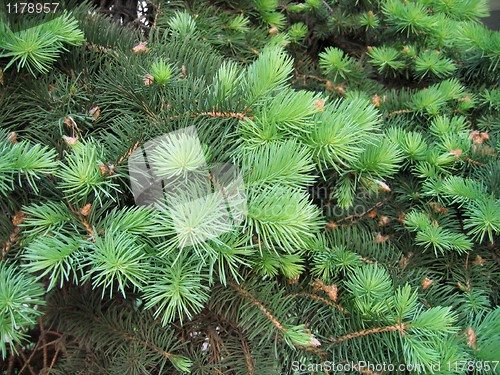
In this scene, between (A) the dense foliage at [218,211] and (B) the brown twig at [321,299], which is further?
(B) the brown twig at [321,299]

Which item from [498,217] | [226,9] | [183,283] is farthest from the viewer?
[226,9]

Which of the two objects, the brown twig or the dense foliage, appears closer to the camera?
the dense foliage

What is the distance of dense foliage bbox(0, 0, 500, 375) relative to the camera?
0.79 ft

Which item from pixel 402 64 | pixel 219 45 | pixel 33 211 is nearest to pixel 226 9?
pixel 219 45

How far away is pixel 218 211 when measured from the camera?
0.24 metres

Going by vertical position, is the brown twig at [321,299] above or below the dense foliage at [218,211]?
below

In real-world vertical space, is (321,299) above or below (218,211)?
below

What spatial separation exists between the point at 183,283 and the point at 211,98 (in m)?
0.15

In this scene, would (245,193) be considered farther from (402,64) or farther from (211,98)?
(402,64)

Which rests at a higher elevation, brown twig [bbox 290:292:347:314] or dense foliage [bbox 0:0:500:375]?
dense foliage [bbox 0:0:500:375]

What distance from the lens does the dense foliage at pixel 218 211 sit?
24cm

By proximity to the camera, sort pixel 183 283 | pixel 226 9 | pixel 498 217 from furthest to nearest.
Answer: pixel 226 9, pixel 498 217, pixel 183 283

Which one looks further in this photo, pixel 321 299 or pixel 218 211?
pixel 321 299

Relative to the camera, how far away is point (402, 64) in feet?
1.73
